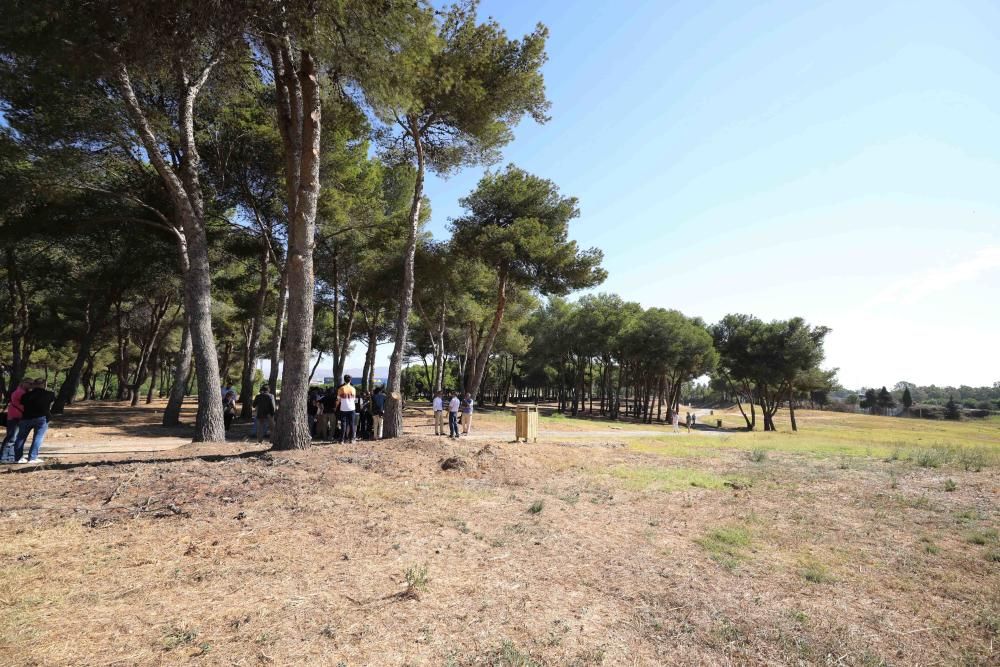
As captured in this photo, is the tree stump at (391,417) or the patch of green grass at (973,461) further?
the patch of green grass at (973,461)

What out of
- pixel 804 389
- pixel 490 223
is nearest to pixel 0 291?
pixel 490 223

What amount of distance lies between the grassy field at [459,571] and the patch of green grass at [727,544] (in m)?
0.04

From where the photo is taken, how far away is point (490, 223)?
22234mm

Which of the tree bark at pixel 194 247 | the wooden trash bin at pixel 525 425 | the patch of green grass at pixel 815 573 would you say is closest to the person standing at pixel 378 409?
the tree bark at pixel 194 247

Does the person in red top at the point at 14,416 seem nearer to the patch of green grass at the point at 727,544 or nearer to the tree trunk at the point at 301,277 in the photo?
the tree trunk at the point at 301,277

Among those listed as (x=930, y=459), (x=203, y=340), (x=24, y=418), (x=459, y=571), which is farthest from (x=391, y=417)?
(x=930, y=459)

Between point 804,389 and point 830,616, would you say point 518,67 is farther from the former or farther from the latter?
point 804,389

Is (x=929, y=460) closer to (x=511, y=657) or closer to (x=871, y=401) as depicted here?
(x=511, y=657)

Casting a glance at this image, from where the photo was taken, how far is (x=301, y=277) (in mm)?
9133

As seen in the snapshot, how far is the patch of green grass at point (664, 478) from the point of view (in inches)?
368

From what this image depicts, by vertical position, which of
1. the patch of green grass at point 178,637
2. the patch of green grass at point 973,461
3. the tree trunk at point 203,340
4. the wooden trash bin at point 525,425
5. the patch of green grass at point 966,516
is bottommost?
the patch of green grass at point 966,516

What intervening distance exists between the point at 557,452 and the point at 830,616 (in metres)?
8.97

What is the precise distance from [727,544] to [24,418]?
11471 millimetres

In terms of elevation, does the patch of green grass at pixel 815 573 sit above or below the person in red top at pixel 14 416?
below
